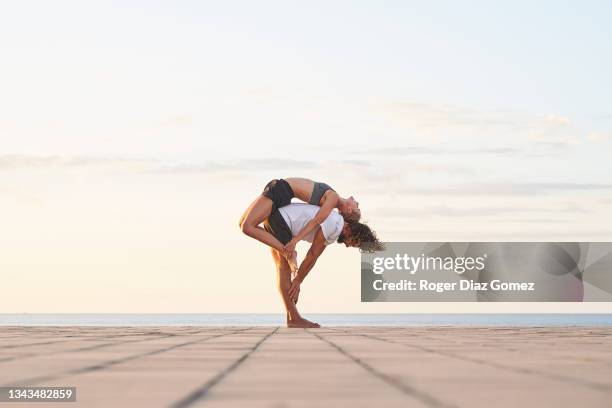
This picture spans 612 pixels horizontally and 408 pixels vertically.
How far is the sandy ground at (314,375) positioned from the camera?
11.0ft

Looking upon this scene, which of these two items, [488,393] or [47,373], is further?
[47,373]

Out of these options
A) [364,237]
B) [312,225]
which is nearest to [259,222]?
[312,225]

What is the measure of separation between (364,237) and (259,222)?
120cm

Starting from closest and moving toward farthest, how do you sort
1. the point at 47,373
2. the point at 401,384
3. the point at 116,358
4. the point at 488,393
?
the point at 488,393, the point at 401,384, the point at 47,373, the point at 116,358

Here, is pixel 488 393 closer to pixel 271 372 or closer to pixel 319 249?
pixel 271 372

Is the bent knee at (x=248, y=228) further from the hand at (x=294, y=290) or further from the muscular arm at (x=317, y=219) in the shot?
the hand at (x=294, y=290)

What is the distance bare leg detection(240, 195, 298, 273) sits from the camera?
10.8 m

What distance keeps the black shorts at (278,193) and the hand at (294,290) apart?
856 millimetres

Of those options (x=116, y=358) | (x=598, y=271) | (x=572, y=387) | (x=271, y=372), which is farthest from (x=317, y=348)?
(x=598, y=271)

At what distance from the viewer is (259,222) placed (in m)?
11.0

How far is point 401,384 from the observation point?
3.85m

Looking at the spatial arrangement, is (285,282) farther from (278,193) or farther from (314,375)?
(314,375)

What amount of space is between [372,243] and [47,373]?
7.20 meters

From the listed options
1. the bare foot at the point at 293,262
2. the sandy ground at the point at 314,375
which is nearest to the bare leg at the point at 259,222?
the bare foot at the point at 293,262
